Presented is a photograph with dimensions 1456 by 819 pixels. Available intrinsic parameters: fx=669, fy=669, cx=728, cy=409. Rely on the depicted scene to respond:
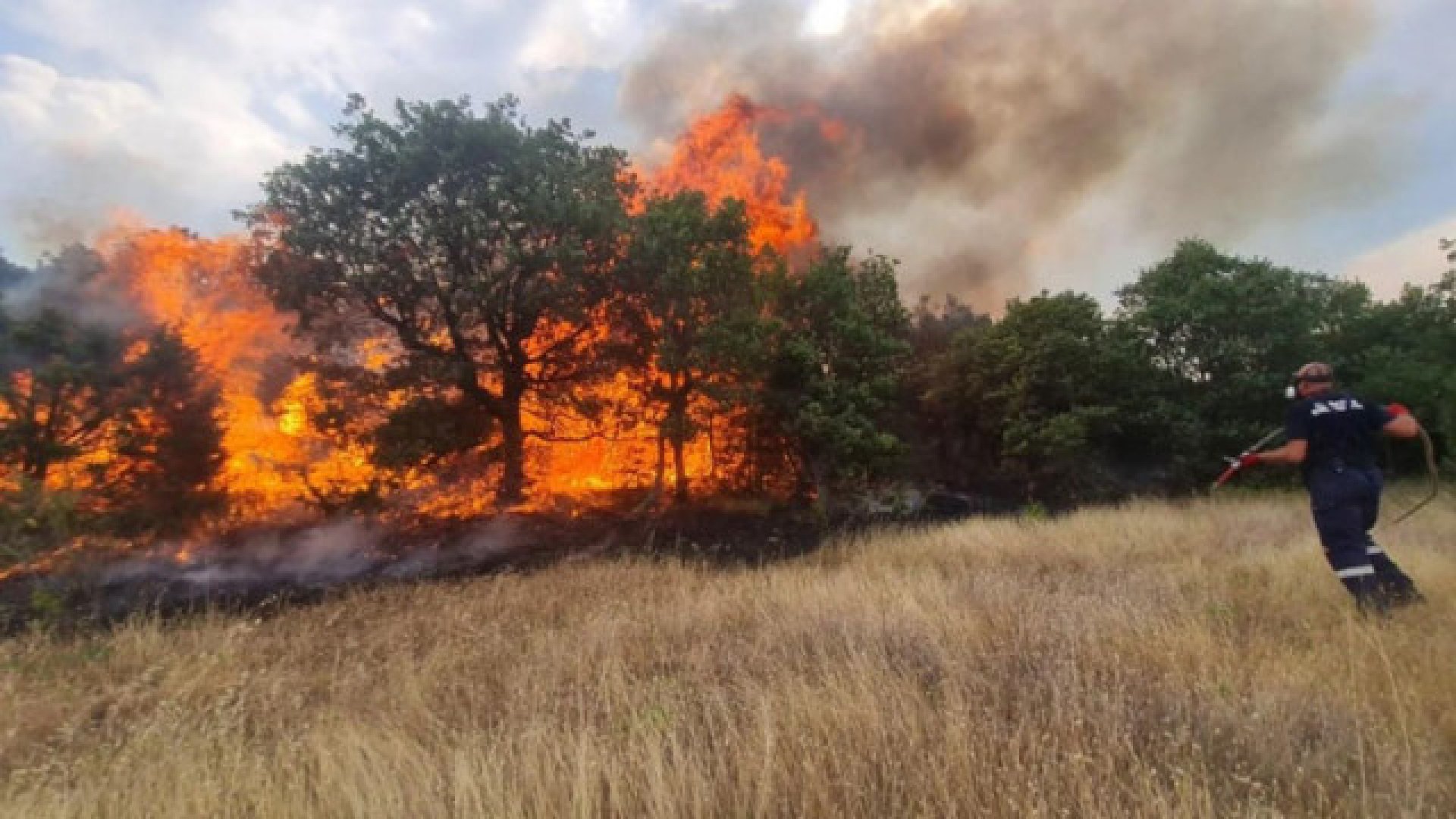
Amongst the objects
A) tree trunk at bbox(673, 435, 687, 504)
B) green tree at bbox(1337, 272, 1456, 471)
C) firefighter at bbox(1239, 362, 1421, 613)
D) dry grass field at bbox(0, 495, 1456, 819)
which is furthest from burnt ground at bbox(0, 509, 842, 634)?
green tree at bbox(1337, 272, 1456, 471)

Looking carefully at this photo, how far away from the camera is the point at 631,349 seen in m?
19.0

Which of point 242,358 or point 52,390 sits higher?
point 242,358

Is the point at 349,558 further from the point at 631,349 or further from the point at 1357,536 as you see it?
the point at 1357,536

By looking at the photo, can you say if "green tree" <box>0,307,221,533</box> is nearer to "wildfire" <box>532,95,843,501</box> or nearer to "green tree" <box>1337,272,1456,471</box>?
"wildfire" <box>532,95,843,501</box>

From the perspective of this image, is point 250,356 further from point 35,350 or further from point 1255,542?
point 1255,542

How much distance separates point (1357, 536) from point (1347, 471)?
0.57 m

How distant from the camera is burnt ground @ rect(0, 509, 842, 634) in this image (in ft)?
35.2

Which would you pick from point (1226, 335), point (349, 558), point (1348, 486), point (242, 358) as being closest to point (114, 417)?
point (242, 358)

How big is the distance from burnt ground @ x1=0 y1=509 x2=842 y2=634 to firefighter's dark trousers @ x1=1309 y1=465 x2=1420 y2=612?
8.21 meters

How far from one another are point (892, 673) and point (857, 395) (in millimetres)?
15608

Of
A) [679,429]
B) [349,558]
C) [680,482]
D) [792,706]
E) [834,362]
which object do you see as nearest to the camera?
[792,706]

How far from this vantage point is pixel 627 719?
13.7ft

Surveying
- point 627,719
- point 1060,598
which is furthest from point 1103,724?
point 1060,598

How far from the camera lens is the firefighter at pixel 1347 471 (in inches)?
224
